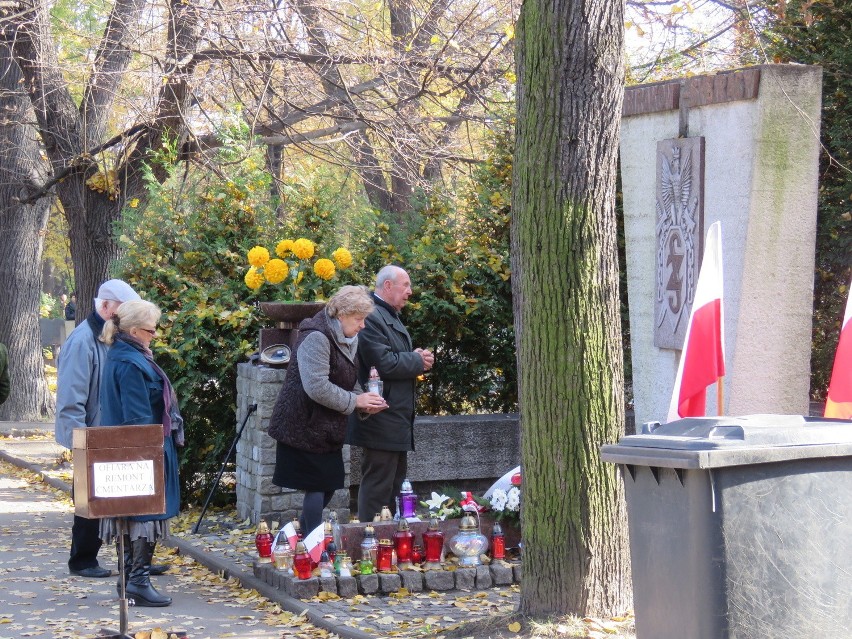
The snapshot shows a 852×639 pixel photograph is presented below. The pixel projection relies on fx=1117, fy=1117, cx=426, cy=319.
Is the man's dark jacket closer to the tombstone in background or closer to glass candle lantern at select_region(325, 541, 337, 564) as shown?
glass candle lantern at select_region(325, 541, 337, 564)

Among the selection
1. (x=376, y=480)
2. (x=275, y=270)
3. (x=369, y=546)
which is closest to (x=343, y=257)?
(x=275, y=270)

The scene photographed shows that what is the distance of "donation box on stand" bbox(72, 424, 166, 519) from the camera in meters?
5.63

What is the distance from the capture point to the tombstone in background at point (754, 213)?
683 cm

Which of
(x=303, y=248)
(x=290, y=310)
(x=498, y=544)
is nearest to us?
(x=498, y=544)

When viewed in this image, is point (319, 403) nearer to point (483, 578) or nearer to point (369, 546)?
point (369, 546)

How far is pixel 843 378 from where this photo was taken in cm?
472

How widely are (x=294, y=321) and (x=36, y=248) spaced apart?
9942mm

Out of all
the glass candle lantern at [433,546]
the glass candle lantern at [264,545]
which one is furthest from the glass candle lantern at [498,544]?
the glass candle lantern at [264,545]

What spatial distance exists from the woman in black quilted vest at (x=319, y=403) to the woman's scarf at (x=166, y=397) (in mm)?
598

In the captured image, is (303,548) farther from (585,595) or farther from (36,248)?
(36,248)

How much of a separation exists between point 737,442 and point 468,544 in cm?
347

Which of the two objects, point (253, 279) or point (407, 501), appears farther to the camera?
point (253, 279)

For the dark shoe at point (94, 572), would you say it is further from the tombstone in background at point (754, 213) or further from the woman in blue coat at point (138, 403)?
the tombstone in background at point (754, 213)

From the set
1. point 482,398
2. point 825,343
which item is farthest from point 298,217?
point 825,343
